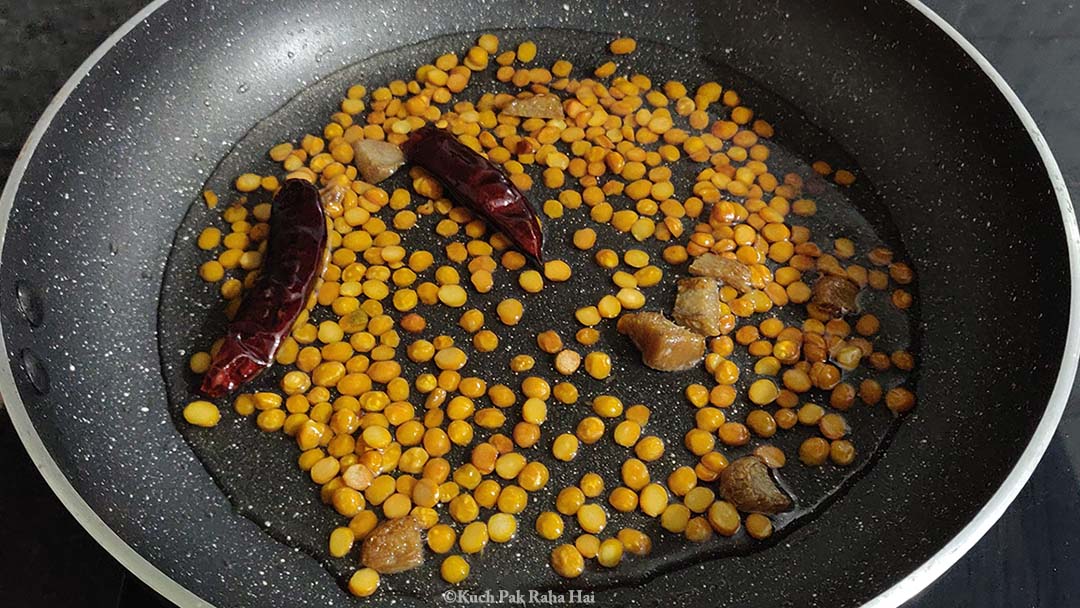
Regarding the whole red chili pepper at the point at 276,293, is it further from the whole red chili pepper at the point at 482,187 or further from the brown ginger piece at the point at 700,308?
the brown ginger piece at the point at 700,308

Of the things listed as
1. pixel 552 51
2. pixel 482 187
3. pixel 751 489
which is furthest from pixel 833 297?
pixel 552 51

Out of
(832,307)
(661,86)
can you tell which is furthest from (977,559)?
(661,86)

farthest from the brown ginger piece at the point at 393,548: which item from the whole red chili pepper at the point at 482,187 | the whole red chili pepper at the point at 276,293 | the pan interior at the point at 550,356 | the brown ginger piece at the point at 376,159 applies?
the brown ginger piece at the point at 376,159

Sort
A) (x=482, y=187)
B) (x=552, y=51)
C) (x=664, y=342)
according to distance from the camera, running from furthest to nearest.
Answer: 1. (x=552, y=51)
2. (x=482, y=187)
3. (x=664, y=342)

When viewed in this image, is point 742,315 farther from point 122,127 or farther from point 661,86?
point 122,127

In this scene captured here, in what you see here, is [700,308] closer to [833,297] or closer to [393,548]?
[833,297]

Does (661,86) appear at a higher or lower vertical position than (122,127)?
higher
